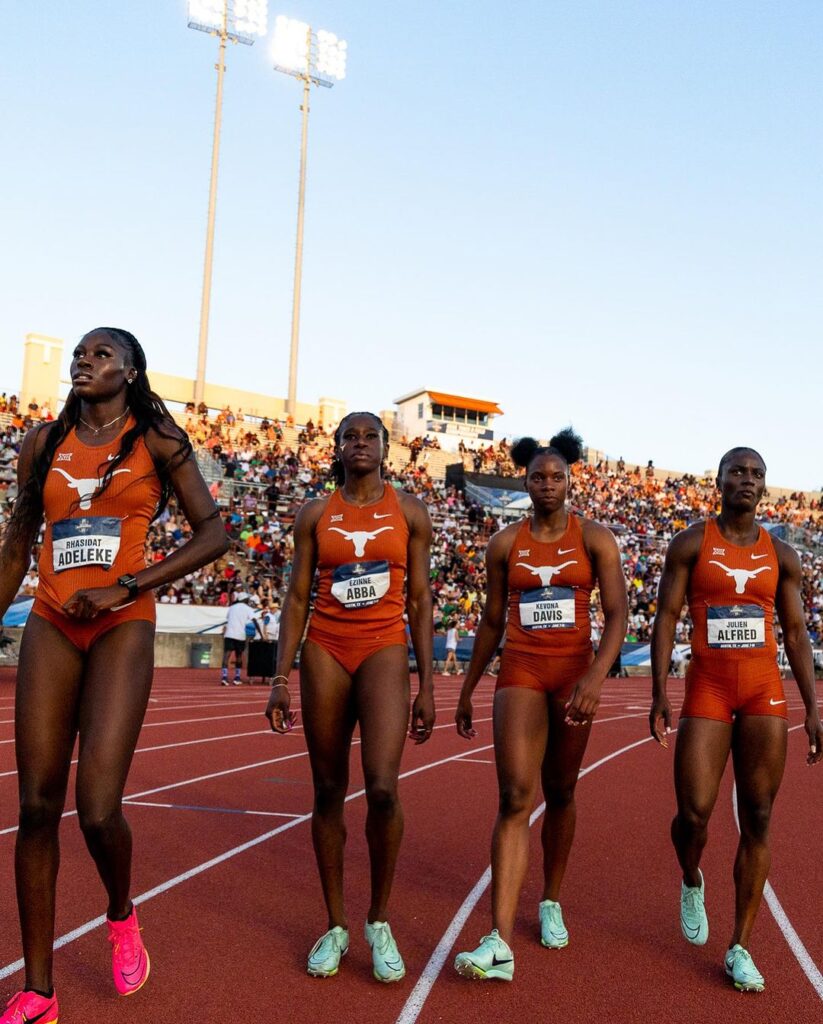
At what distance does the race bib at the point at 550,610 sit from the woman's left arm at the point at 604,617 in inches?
5.8

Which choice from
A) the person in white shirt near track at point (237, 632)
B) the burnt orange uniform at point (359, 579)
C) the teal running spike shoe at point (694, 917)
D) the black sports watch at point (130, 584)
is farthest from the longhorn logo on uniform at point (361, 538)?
the person in white shirt near track at point (237, 632)

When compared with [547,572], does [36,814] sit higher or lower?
lower

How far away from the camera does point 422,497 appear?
3359cm

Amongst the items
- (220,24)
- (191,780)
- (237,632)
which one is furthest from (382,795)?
(220,24)

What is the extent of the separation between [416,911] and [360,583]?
1640mm

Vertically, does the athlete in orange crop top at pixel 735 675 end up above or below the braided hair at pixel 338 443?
below

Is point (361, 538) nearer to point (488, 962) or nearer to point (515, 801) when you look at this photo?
point (515, 801)

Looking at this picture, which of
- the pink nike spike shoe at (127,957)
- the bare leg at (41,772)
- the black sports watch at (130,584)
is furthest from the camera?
the pink nike spike shoe at (127,957)

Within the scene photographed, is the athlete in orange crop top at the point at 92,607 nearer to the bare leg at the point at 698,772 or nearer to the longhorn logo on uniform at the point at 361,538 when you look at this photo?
the longhorn logo on uniform at the point at 361,538

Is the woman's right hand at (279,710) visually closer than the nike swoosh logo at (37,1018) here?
No

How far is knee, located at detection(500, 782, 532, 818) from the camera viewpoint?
13.4 feet

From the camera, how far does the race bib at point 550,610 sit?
14.5 feet

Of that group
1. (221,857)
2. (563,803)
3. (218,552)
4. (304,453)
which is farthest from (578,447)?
(304,453)

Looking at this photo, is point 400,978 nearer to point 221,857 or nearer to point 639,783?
point 221,857
